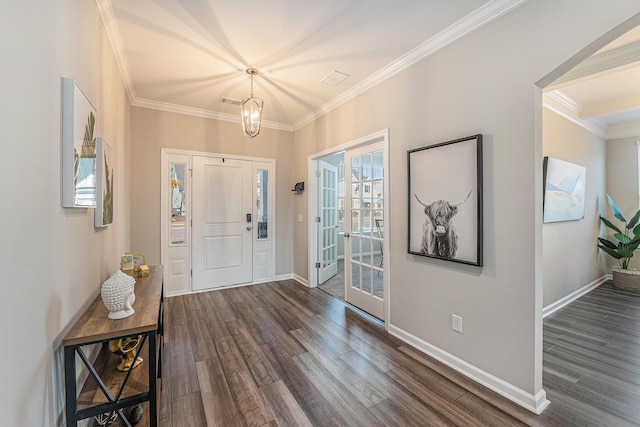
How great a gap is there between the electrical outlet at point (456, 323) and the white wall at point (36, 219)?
2408mm

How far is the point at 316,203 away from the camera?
435 centimetres

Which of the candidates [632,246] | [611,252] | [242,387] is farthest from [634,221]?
[242,387]

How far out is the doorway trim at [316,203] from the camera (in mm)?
2840

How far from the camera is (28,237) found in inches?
37.6

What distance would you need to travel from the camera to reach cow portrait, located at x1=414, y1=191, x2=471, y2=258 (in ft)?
7.16

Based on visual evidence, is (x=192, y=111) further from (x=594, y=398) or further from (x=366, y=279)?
(x=594, y=398)

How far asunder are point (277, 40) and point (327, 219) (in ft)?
9.20

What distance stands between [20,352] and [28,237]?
373mm

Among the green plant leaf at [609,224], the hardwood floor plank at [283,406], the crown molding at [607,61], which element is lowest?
the hardwood floor plank at [283,406]

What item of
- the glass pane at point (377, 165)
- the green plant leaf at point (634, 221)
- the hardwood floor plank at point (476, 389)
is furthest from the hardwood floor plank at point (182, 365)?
the green plant leaf at point (634, 221)

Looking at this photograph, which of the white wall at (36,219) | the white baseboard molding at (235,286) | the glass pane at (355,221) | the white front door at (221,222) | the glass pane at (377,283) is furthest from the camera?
the white front door at (221,222)

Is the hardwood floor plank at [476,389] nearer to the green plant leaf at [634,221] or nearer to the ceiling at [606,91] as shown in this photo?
the ceiling at [606,91]

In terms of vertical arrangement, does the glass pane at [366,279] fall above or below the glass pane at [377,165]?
below

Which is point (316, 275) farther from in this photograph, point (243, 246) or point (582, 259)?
point (582, 259)
